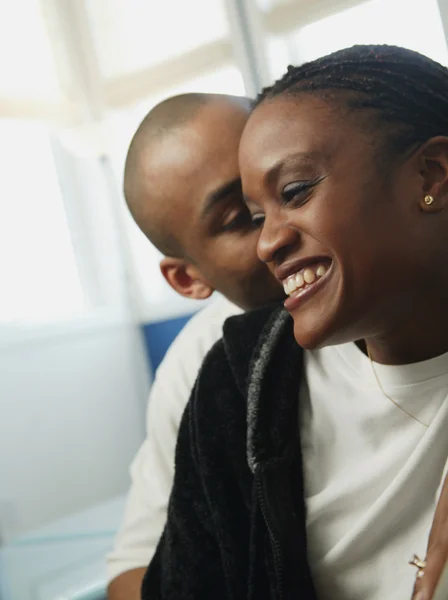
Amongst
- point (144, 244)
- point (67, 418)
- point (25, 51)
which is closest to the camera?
point (67, 418)

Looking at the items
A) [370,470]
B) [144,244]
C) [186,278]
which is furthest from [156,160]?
[144,244]

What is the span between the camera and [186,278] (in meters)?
1.31

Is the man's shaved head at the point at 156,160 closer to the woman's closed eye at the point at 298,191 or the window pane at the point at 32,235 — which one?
the woman's closed eye at the point at 298,191

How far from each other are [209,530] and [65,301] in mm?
2512

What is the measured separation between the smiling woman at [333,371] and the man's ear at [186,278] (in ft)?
0.86

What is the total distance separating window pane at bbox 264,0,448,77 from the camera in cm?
93

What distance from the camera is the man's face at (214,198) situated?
3.63 feet

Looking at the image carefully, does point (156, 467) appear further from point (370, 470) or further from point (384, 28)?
point (384, 28)

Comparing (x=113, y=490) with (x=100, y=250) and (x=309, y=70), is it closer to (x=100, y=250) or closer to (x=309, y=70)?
(x=100, y=250)

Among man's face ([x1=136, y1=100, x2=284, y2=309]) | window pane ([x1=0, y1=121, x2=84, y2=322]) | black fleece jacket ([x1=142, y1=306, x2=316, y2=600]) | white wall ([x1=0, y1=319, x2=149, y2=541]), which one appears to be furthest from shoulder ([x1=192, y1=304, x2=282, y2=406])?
window pane ([x1=0, y1=121, x2=84, y2=322])

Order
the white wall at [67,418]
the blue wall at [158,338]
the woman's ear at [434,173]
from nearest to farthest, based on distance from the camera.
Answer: the woman's ear at [434,173] → the white wall at [67,418] → the blue wall at [158,338]

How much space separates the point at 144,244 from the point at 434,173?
2737mm

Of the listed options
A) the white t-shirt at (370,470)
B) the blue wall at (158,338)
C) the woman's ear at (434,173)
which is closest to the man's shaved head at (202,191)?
the white t-shirt at (370,470)

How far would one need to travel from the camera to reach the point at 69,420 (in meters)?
3.07
